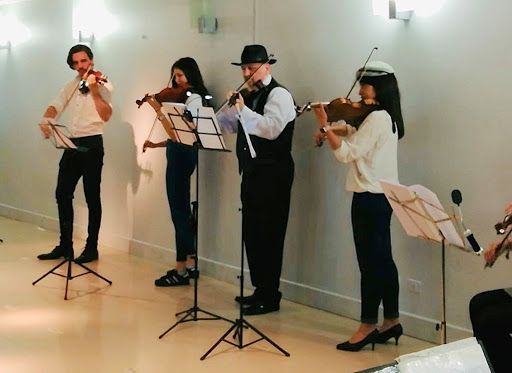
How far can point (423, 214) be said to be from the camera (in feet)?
9.29

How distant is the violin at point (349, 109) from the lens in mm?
3551

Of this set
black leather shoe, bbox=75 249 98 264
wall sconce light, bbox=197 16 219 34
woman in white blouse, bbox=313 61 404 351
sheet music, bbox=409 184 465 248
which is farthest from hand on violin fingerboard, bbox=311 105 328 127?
black leather shoe, bbox=75 249 98 264

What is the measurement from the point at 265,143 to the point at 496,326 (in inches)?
76.5

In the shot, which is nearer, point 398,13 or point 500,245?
point 500,245

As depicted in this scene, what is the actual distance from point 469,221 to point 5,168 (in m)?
5.57

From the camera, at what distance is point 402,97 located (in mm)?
3818

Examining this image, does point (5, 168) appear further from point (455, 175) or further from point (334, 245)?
point (455, 175)

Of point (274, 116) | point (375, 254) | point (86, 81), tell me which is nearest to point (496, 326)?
point (375, 254)

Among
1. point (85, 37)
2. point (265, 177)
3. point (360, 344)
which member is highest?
point (85, 37)

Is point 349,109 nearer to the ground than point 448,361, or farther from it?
farther from it

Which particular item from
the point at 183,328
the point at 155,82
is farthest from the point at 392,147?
the point at 155,82

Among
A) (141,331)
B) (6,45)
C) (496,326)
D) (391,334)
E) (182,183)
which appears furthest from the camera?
(6,45)

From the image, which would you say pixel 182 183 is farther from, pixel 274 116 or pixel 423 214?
pixel 423 214

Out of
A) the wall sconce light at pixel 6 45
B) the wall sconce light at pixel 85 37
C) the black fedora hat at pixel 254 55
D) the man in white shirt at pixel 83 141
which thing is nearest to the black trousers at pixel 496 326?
→ the black fedora hat at pixel 254 55
